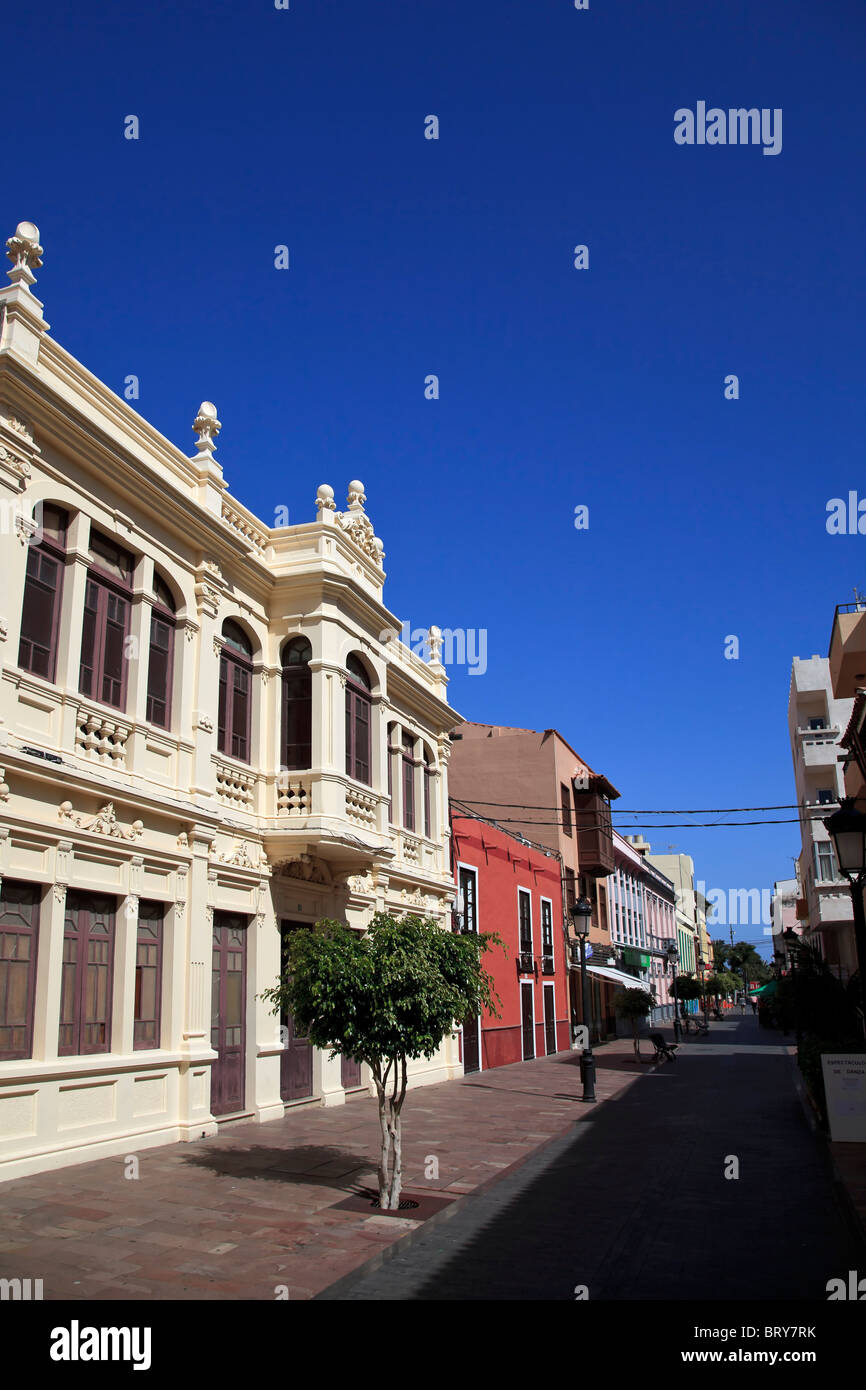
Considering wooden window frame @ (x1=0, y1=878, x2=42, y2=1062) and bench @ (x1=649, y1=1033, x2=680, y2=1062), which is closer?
wooden window frame @ (x1=0, y1=878, x2=42, y2=1062)

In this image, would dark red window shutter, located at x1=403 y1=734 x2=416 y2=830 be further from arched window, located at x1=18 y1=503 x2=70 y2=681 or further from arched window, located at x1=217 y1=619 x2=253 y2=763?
arched window, located at x1=18 y1=503 x2=70 y2=681

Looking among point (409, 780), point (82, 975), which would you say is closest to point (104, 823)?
point (82, 975)

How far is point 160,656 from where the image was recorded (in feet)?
43.8

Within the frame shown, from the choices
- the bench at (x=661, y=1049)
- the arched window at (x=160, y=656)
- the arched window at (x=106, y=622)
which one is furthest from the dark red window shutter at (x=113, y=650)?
the bench at (x=661, y=1049)

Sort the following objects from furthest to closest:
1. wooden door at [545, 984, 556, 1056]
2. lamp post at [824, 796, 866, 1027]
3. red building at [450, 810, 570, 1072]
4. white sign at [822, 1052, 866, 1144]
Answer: wooden door at [545, 984, 556, 1056] < red building at [450, 810, 570, 1072] < white sign at [822, 1052, 866, 1144] < lamp post at [824, 796, 866, 1027]

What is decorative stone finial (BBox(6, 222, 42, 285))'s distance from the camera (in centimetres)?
1128

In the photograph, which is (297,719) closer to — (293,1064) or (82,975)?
(293,1064)

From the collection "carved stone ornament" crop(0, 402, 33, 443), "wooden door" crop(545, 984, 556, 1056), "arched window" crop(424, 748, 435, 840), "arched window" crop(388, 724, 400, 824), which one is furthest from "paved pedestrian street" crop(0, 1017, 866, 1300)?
"wooden door" crop(545, 984, 556, 1056)

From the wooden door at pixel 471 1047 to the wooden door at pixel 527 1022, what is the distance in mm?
4179

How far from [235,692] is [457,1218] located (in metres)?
8.54

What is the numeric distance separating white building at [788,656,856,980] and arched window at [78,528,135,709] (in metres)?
29.1

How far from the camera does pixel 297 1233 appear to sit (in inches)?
318
